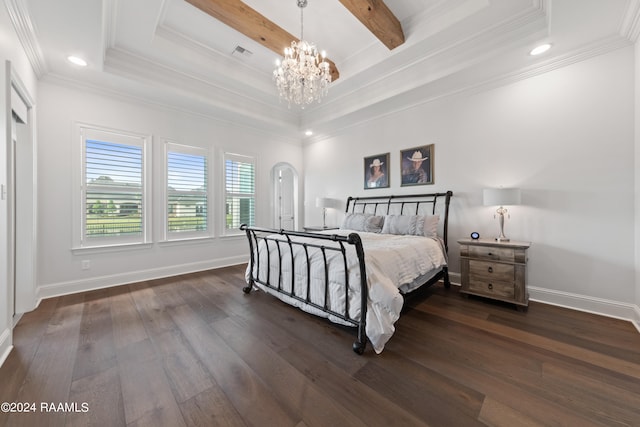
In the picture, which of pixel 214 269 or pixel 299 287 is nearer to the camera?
pixel 299 287

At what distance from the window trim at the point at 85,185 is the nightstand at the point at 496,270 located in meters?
4.65

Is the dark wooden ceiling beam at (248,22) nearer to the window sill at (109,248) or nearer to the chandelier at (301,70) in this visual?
the chandelier at (301,70)

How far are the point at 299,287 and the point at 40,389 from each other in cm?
189

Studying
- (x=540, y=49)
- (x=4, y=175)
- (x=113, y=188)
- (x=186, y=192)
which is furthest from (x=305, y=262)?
(x=540, y=49)

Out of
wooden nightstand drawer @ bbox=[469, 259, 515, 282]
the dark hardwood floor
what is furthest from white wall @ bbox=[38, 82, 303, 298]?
wooden nightstand drawer @ bbox=[469, 259, 515, 282]

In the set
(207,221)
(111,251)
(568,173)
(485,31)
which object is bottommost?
(111,251)

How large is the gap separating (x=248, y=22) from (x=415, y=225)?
332 centimetres

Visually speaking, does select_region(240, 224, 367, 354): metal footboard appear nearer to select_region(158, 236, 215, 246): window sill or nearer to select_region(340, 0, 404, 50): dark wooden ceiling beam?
select_region(158, 236, 215, 246): window sill

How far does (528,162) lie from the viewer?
2994mm

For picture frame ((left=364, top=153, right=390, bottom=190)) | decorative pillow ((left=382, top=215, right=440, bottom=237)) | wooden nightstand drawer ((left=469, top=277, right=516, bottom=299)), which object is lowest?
wooden nightstand drawer ((left=469, top=277, right=516, bottom=299))

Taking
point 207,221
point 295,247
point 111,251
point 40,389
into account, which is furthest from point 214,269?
point 40,389

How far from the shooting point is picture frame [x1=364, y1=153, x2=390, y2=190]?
4395 mm

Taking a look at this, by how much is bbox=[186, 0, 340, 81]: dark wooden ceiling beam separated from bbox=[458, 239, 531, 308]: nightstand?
352cm

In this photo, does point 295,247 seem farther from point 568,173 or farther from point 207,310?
point 568,173
